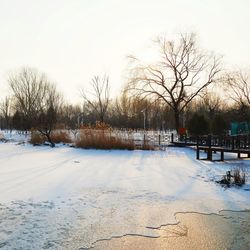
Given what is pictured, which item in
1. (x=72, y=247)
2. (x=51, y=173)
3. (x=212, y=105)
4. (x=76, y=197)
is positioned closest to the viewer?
(x=72, y=247)

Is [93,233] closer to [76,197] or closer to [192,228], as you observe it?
[192,228]

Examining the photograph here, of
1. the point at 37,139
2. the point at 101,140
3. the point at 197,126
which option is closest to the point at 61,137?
the point at 37,139

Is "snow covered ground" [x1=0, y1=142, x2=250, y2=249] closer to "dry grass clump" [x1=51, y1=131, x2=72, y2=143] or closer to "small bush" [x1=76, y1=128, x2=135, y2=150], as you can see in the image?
"small bush" [x1=76, y1=128, x2=135, y2=150]

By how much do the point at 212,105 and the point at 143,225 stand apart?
55636 millimetres

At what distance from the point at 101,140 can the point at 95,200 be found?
39.1ft

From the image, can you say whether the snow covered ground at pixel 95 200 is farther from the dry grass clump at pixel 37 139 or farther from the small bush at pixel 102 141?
the dry grass clump at pixel 37 139

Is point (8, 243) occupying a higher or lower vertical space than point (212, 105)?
lower

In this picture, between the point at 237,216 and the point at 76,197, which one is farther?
the point at 76,197

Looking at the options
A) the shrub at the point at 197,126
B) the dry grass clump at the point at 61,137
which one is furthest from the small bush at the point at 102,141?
the shrub at the point at 197,126

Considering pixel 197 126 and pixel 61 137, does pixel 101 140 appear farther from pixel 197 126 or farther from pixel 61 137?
pixel 197 126

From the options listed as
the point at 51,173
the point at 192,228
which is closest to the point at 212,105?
the point at 51,173

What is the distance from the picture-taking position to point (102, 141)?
19.1 metres

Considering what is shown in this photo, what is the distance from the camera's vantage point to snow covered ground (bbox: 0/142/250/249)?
5250mm

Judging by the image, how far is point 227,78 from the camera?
109ft
